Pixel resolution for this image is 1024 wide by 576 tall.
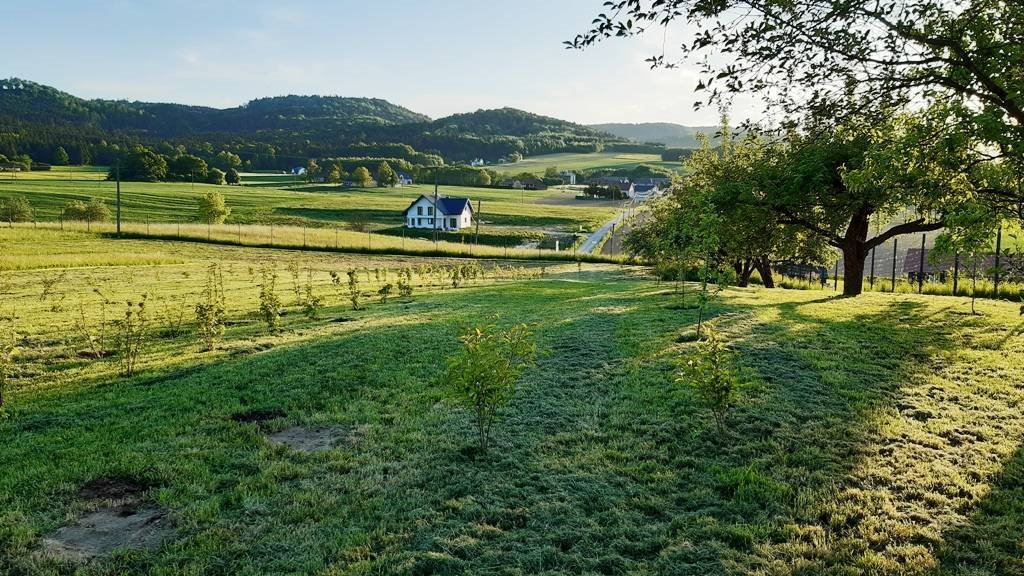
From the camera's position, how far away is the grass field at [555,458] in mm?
4176

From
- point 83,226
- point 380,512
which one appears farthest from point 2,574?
point 83,226

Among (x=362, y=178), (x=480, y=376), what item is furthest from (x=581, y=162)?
(x=480, y=376)

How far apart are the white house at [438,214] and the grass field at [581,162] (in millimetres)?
72581

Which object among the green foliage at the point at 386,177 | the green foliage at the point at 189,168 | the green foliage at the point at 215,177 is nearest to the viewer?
the green foliage at the point at 189,168

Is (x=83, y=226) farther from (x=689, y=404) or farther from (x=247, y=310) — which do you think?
(x=689, y=404)

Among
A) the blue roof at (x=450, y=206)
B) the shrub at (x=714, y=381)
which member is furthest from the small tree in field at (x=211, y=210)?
the shrub at (x=714, y=381)

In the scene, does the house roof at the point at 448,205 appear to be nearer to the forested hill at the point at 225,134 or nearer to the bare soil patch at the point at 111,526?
the bare soil patch at the point at 111,526

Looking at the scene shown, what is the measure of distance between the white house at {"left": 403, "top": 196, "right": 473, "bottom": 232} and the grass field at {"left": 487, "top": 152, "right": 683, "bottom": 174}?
72.6 metres

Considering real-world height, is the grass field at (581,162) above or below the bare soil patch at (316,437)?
above

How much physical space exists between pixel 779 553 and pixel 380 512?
3.20 m

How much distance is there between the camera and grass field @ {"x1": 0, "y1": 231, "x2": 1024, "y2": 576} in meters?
4.18

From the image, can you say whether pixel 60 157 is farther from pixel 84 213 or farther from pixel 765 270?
pixel 765 270

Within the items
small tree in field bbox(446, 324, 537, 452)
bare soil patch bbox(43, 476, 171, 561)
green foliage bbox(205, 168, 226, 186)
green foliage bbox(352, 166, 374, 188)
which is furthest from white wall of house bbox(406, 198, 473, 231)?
bare soil patch bbox(43, 476, 171, 561)

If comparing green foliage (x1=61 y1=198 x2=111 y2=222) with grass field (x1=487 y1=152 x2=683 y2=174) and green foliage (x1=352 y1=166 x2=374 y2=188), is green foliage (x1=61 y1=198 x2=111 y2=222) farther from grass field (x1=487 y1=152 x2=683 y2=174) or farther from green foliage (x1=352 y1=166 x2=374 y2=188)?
grass field (x1=487 y1=152 x2=683 y2=174)
